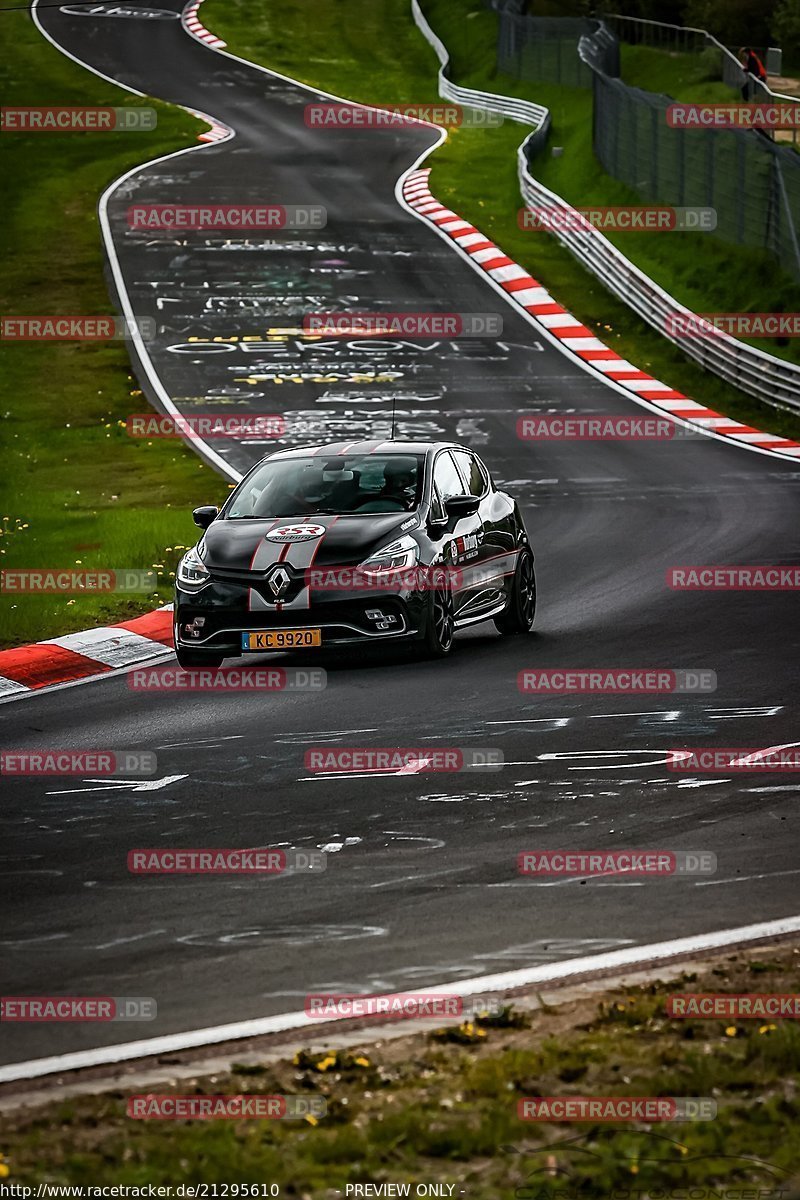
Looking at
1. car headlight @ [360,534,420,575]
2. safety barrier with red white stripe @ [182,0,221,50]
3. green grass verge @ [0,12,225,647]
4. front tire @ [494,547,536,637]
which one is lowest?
green grass verge @ [0,12,225,647]

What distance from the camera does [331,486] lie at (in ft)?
46.9

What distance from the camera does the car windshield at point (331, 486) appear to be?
46.3ft

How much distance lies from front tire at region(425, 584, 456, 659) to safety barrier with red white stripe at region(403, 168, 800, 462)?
11778 millimetres

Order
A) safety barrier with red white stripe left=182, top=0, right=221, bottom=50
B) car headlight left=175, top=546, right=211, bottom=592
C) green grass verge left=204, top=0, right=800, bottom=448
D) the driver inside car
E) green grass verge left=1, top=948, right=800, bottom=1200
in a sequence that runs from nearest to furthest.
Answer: green grass verge left=1, top=948, right=800, bottom=1200
car headlight left=175, top=546, right=211, bottom=592
the driver inside car
green grass verge left=204, top=0, right=800, bottom=448
safety barrier with red white stripe left=182, top=0, right=221, bottom=50

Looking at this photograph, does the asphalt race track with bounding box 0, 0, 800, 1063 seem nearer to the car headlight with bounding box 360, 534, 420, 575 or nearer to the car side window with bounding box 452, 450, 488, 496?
the car headlight with bounding box 360, 534, 420, 575

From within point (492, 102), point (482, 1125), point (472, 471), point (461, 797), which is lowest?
point (461, 797)

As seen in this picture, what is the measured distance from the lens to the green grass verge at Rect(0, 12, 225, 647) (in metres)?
17.8

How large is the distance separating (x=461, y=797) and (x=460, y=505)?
4.73 metres

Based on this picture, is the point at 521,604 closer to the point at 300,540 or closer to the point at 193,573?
the point at 300,540

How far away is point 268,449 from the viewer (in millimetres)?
25250

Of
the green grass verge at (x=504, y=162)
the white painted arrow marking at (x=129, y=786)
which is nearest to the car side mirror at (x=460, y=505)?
the white painted arrow marking at (x=129, y=786)

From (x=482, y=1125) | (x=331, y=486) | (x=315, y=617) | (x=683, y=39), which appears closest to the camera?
(x=482, y=1125)

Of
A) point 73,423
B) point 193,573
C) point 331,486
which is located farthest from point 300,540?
point 73,423

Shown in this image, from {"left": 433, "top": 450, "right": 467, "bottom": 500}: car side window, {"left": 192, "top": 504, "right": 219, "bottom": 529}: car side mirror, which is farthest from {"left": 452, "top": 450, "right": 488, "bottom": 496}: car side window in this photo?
{"left": 192, "top": 504, "right": 219, "bottom": 529}: car side mirror
